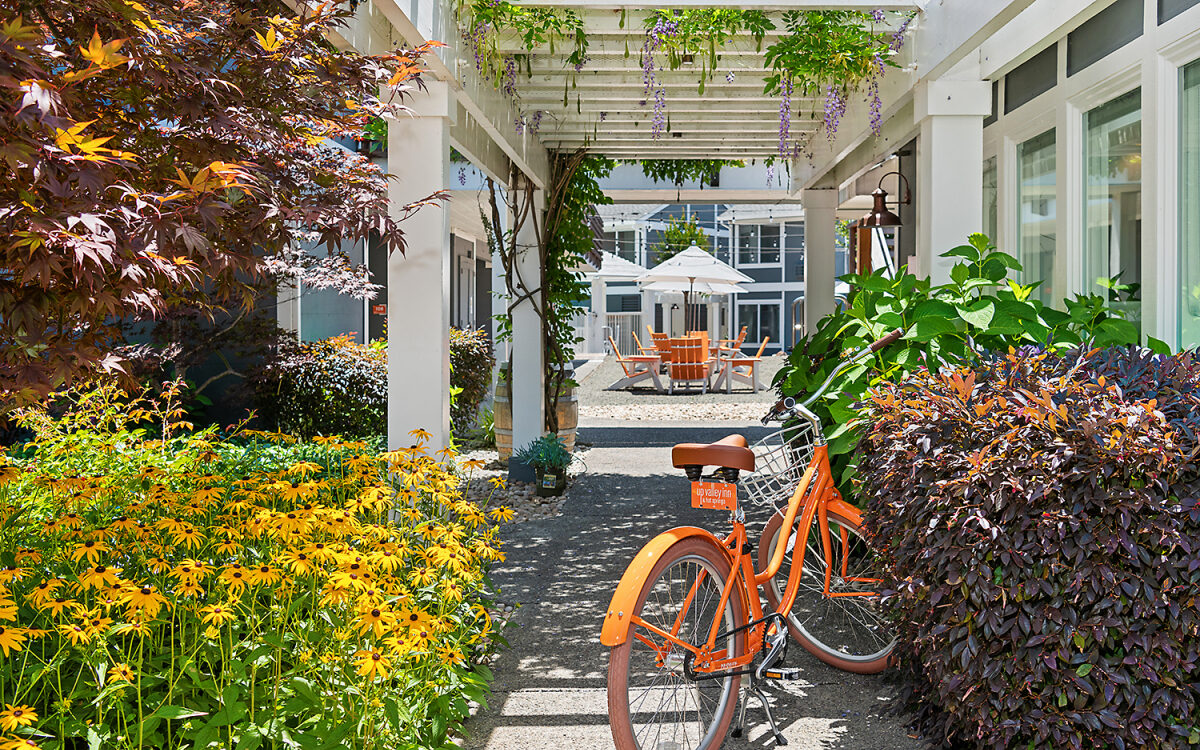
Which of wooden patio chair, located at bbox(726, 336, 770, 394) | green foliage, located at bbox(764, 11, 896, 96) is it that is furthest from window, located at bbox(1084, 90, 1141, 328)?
wooden patio chair, located at bbox(726, 336, 770, 394)

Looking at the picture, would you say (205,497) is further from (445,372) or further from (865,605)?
(865,605)

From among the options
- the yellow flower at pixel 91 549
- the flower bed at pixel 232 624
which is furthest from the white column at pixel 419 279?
the yellow flower at pixel 91 549

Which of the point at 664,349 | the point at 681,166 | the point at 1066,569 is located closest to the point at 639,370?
the point at 664,349

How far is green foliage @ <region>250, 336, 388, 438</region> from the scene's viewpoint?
25.9 feet

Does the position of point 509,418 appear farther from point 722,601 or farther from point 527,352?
point 722,601

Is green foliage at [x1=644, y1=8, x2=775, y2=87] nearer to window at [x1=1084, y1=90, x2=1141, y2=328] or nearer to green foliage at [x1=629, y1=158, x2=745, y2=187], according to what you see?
window at [x1=1084, y1=90, x2=1141, y2=328]

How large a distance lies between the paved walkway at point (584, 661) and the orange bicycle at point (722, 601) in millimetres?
148

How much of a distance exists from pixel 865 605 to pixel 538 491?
3.66 m

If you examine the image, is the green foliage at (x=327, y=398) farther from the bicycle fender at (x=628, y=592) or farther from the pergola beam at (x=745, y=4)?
the bicycle fender at (x=628, y=592)

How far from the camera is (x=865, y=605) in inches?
155

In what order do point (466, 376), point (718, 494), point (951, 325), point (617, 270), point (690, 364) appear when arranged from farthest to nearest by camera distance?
point (617, 270) < point (690, 364) < point (466, 376) < point (951, 325) < point (718, 494)

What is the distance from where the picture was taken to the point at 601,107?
283 inches

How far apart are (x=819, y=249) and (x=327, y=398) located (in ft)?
15.9

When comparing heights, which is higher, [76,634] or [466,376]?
[466,376]
